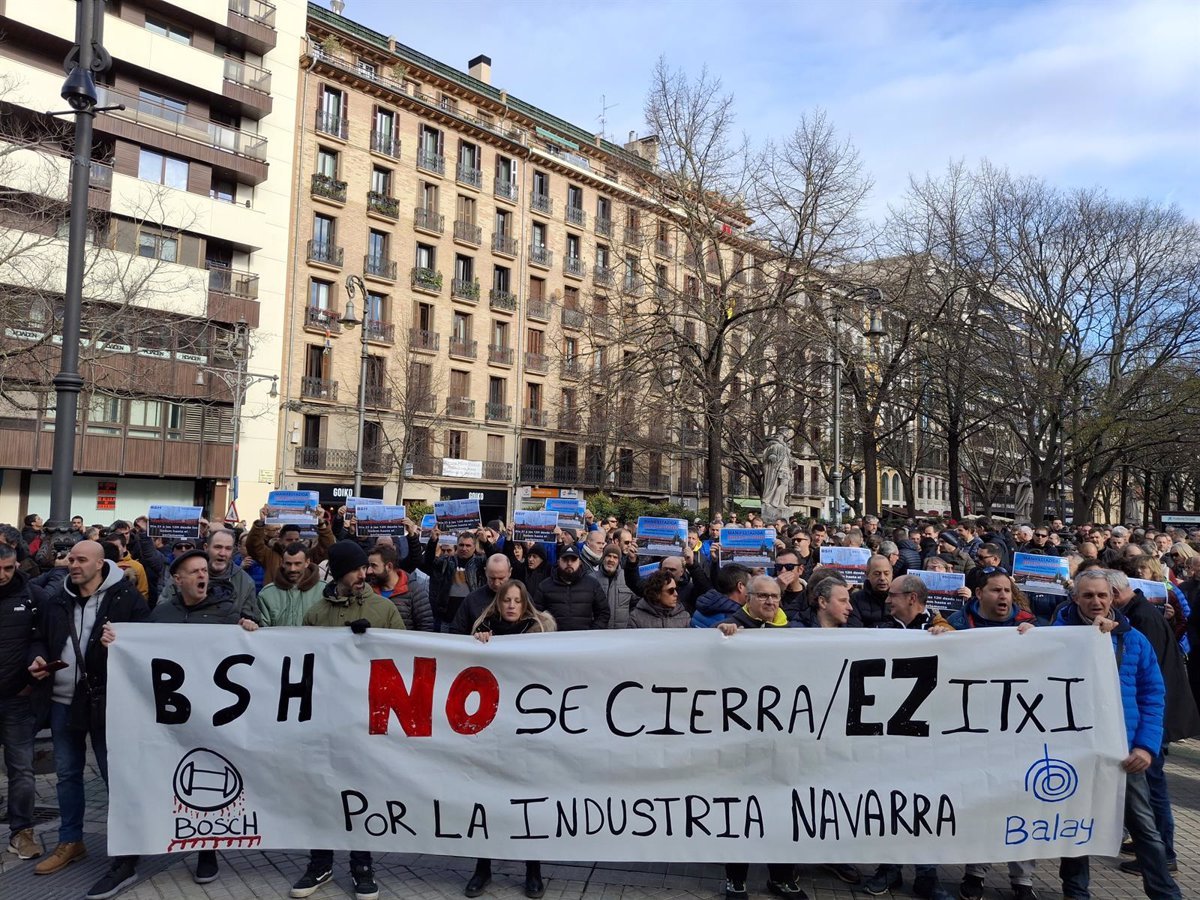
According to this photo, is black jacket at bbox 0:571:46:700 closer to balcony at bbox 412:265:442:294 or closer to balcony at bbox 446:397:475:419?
balcony at bbox 446:397:475:419

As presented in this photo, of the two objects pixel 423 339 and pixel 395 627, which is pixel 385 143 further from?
pixel 395 627

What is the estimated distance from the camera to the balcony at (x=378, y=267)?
38.8 metres

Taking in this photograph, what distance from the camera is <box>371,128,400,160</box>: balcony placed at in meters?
39.2

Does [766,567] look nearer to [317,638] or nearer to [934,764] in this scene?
[934,764]

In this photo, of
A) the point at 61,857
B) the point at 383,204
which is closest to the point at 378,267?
the point at 383,204

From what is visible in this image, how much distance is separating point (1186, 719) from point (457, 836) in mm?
4170

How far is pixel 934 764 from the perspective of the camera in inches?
188

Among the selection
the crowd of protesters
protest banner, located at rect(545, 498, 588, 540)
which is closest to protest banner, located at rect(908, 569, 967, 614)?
the crowd of protesters

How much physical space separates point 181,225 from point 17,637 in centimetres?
2869

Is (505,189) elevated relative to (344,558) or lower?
elevated

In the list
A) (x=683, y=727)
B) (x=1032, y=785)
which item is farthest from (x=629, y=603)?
(x=1032, y=785)

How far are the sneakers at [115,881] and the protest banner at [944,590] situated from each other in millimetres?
5765

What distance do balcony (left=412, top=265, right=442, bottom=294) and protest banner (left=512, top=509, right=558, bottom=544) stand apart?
104 feet

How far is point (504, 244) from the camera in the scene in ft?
146
